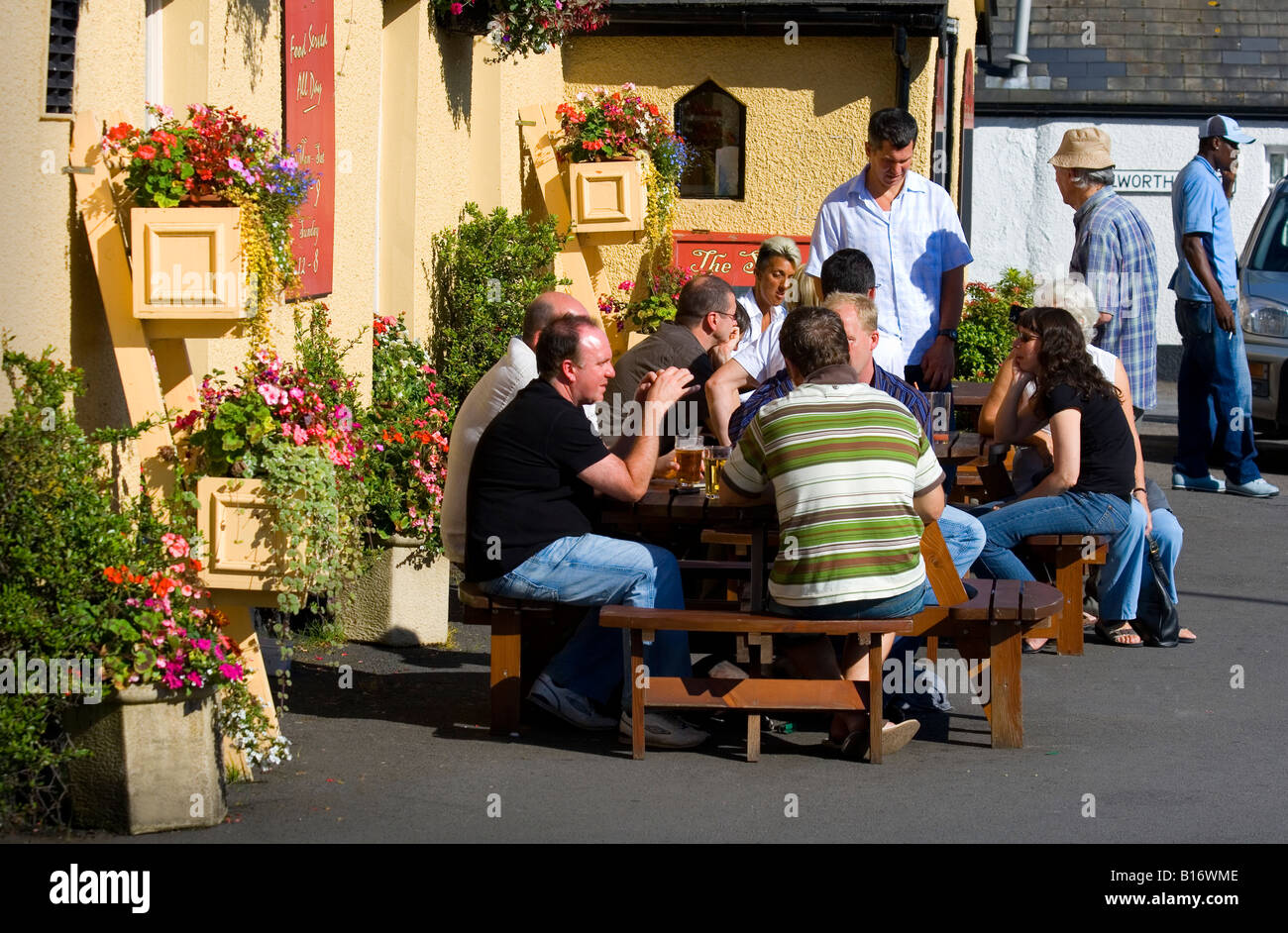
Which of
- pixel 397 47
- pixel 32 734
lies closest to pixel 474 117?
pixel 397 47

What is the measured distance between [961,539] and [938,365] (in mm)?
1706

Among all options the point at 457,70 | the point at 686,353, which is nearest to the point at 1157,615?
the point at 686,353

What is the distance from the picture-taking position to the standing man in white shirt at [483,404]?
6.39 meters

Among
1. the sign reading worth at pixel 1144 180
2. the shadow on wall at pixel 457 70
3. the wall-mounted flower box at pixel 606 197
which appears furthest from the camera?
the sign reading worth at pixel 1144 180

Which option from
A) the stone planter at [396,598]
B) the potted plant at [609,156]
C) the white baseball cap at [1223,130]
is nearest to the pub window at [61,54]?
the stone planter at [396,598]

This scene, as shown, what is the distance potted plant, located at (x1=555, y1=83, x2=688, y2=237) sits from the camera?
1127 cm

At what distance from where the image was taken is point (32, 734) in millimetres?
4762

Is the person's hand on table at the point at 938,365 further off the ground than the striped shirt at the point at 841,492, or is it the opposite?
the person's hand on table at the point at 938,365

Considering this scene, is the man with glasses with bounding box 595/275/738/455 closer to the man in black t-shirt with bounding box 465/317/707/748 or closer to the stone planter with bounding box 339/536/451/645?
the stone planter with bounding box 339/536/451/645

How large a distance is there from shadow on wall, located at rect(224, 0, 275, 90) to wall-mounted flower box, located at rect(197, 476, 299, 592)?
79.5 inches

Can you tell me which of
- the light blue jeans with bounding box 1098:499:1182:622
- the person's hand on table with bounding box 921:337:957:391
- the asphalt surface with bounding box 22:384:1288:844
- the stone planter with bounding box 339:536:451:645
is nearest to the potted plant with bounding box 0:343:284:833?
the asphalt surface with bounding box 22:384:1288:844

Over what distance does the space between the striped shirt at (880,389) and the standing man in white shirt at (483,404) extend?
0.73 meters

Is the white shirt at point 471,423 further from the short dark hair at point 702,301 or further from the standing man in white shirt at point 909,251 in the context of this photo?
the standing man in white shirt at point 909,251

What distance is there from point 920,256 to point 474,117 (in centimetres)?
363
